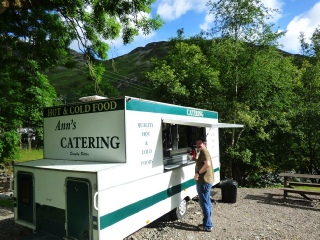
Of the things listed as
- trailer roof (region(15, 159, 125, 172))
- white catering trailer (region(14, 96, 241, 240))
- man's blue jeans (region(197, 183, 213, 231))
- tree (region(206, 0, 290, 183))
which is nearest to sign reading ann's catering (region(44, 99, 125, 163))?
white catering trailer (region(14, 96, 241, 240))

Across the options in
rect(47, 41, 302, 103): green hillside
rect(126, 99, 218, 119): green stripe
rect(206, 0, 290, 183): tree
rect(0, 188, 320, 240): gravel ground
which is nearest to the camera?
rect(126, 99, 218, 119): green stripe

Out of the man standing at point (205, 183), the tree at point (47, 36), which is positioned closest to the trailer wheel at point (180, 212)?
the man standing at point (205, 183)

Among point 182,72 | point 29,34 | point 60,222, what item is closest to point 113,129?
point 60,222

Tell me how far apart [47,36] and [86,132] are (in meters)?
4.45

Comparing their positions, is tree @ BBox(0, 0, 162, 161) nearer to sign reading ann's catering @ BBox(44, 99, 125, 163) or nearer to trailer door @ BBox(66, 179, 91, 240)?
sign reading ann's catering @ BBox(44, 99, 125, 163)

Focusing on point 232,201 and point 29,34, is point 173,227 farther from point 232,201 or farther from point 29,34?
point 29,34

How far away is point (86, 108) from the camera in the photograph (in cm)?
514

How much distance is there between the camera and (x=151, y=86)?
17422 millimetres

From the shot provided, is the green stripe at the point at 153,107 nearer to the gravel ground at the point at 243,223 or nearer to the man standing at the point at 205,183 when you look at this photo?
the man standing at the point at 205,183

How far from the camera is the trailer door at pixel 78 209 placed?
4.09m

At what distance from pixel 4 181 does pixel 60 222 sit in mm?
12959

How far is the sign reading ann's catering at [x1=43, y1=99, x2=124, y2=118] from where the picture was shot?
4.76 meters

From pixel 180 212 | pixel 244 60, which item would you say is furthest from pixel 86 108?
pixel 244 60

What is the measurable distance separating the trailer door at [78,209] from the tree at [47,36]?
4187 millimetres
